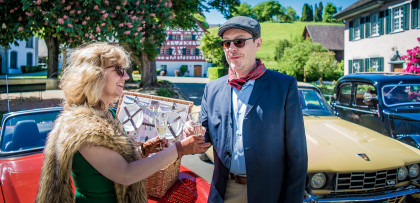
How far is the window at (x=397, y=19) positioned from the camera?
1920cm

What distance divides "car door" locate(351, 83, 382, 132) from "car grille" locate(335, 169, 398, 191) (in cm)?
183

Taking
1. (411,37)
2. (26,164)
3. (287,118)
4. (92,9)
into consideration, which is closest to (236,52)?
(287,118)

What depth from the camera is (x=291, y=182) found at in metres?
2.13

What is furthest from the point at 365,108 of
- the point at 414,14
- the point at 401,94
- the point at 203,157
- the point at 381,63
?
the point at 381,63

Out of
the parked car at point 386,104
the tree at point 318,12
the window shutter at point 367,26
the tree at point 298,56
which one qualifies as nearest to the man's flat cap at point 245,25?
the parked car at point 386,104

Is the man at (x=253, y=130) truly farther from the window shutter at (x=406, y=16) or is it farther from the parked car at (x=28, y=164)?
the window shutter at (x=406, y=16)

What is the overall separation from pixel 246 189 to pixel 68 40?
32.4ft

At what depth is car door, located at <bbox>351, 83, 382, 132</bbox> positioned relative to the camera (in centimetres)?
543

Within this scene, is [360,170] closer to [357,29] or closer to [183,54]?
[357,29]

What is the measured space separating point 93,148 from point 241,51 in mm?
1209

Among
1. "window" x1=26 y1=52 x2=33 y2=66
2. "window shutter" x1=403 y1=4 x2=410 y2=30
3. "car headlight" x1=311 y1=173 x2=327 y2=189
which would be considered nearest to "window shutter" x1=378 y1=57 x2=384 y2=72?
"window shutter" x1=403 y1=4 x2=410 y2=30

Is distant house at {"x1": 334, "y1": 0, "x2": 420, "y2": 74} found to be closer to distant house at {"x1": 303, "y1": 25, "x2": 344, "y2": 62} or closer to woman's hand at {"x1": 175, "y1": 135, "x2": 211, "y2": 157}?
woman's hand at {"x1": 175, "y1": 135, "x2": 211, "y2": 157}

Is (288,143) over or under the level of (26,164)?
over

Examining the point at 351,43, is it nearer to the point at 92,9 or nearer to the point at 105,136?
the point at 92,9
